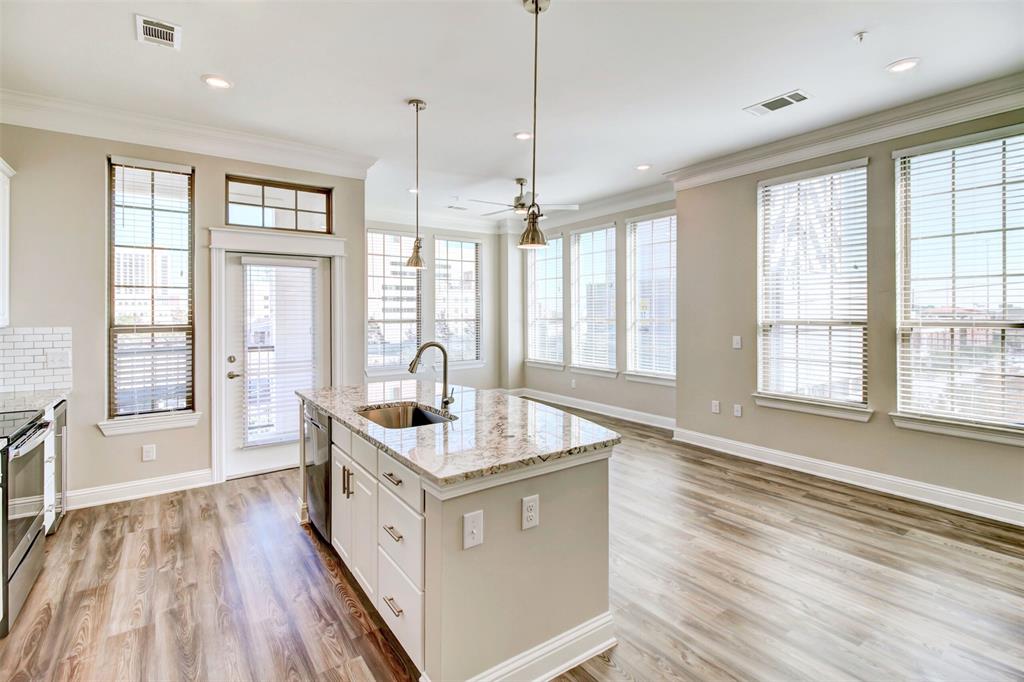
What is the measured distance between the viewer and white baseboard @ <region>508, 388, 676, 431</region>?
600 cm

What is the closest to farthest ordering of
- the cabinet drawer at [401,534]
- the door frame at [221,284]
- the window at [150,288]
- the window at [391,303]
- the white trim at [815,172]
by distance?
1. the cabinet drawer at [401,534]
2. the window at [150,288]
3. the white trim at [815,172]
4. the door frame at [221,284]
5. the window at [391,303]

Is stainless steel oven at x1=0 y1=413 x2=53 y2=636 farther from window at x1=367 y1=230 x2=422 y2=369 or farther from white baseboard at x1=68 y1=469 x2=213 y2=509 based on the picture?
window at x1=367 y1=230 x2=422 y2=369

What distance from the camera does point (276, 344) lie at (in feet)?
14.3

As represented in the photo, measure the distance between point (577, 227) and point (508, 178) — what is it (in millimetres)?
1973

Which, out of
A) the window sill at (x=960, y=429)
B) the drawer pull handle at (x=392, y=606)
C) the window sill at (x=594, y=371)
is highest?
the window sill at (x=594, y=371)

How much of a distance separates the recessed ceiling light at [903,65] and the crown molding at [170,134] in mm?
4067

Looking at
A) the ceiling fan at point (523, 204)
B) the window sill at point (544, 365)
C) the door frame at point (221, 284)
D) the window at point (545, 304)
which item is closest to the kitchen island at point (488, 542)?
the ceiling fan at point (523, 204)

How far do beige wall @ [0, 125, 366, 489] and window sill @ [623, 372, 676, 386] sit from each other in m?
4.74

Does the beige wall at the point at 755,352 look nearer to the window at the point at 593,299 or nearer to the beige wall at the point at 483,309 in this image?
the window at the point at 593,299

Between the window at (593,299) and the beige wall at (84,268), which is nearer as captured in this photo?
the beige wall at (84,268)

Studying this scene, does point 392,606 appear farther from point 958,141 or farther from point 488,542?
point 958,141

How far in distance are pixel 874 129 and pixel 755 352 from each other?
202 cm

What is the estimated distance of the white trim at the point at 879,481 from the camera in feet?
10.7

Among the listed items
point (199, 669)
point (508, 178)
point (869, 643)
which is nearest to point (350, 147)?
point (508, 178)
